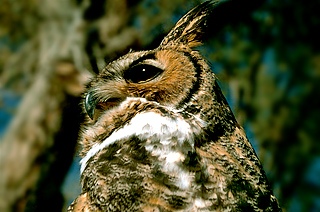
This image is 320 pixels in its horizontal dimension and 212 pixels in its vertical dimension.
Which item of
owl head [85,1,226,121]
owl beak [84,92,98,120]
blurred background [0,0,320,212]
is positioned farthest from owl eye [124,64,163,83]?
blurred background [0,0,320,212]

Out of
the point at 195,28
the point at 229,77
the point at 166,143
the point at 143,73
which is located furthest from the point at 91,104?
the point at 229,77

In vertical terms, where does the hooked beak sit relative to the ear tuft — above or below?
below

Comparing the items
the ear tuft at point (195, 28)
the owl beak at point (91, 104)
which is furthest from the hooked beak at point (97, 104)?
the ear tuft at point (195, 28)

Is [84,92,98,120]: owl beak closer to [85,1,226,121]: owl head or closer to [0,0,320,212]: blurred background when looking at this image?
[85,1,226,121]: owl head

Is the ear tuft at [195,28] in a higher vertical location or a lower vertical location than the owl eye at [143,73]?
higher

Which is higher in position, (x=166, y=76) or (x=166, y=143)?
(x=166, y=76)

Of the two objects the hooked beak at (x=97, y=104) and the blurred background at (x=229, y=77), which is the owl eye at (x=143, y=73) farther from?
the blurred background at (x=229, y=77)

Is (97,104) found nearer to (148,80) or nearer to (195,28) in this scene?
(148,80)
